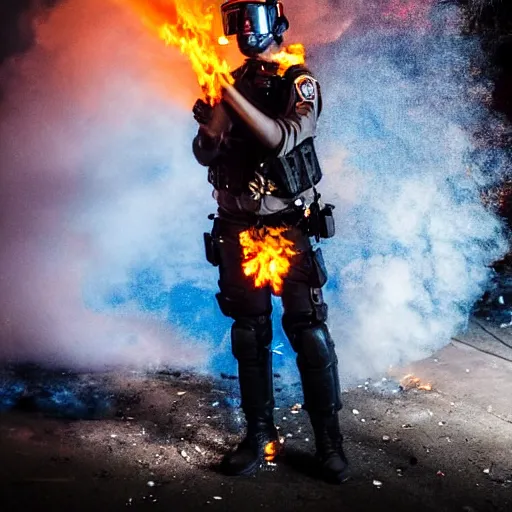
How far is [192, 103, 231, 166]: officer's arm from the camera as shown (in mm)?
3429

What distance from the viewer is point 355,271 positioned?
6012 millimetres

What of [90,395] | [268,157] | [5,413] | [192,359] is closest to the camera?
[268,157]

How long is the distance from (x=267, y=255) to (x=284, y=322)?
1.47 feet

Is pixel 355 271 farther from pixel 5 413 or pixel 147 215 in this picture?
pixel 5 413

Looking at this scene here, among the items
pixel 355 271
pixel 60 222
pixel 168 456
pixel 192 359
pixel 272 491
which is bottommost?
pixel 272 491

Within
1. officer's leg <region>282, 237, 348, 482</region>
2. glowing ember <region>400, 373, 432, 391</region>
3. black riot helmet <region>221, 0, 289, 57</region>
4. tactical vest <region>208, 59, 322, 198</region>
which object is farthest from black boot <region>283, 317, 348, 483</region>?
black riot helmet <region>221, 0, 289, 57</region>

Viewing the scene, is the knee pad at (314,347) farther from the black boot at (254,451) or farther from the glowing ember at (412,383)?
the glowing ember at (412,383)

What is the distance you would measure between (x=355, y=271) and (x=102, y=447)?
316 centimetres

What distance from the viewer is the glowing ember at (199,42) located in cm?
294

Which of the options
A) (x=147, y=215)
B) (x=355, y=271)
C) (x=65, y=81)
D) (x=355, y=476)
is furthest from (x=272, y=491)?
(x=65, y=81)

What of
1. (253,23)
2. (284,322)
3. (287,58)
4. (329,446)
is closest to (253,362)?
(284,322)

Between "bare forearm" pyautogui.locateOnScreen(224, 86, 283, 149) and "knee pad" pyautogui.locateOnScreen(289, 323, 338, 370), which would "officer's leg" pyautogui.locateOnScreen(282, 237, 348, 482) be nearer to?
"knee pad" pyautogui.locateOnScreen(289, 323, 338, 370)

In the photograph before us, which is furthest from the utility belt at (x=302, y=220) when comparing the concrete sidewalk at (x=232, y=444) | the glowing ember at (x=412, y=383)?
the glowing ember at (x=412, y=383)

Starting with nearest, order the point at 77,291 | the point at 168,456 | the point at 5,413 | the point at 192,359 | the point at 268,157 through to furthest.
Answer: the point at 268,157
the point at 168,456
the point at 5,413
the point at 192,359
the point at 77,291
